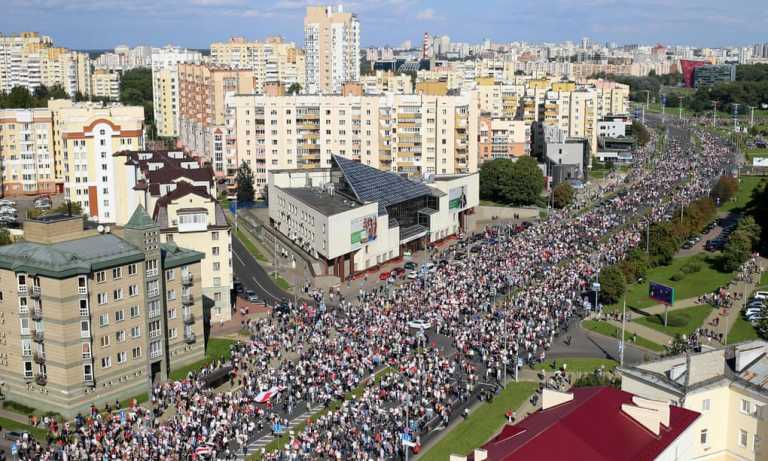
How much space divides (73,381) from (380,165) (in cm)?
5718

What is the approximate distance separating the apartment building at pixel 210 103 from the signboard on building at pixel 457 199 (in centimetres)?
3229

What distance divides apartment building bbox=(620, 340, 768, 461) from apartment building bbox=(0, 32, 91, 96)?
142 metres

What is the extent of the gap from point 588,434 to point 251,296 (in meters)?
35.3

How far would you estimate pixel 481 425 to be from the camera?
122ft

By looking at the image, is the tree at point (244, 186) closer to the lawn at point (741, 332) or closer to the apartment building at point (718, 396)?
the lawn at point (741, 332)

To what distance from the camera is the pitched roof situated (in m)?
68.7

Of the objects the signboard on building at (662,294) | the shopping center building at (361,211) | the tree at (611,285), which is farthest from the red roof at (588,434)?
the shopping center building at (361,211)

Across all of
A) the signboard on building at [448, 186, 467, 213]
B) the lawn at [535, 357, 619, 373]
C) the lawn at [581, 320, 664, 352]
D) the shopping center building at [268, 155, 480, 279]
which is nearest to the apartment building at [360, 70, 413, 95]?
the shopping center building at [268, 155, 480, 279]

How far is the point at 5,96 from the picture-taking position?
124 meters

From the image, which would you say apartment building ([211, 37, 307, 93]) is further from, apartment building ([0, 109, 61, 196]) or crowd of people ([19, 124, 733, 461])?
crowd of people ([19, 124, 733, 461])

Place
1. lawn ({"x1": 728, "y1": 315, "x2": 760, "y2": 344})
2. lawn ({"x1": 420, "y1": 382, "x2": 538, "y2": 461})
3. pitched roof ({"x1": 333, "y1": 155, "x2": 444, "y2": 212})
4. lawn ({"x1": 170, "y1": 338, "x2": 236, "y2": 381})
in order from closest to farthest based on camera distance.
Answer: lawn ({"x1": 420, "y1": 382, "x2": 538, "y2": 461}) → lawn ({"x1": 170, "y1": 338, "x2": 236, "y2": 381}) → lawn ({"x1": 728, "y1": 315, "x2": 760, "y2": 344}) → pitched roof ({"x1": 333, "y1": 155, "x2": 444, "y2": 212})

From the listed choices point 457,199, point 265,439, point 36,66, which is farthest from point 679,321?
point 36,66

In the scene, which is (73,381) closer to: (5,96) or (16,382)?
(16,382)

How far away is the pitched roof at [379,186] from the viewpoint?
68688mm
